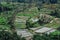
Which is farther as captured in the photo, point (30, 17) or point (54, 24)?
point (30, 17)

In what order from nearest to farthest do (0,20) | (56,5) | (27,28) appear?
(27,28), (0,20), (56,5)

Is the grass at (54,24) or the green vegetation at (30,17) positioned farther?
the grass at (54,24)

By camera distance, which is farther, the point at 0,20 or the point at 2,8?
the point at 2,8

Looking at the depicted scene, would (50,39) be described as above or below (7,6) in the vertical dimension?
above

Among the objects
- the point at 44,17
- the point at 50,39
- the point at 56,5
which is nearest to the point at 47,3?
the point at 56,5

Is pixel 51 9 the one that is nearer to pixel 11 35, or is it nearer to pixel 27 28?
pixel 27 28

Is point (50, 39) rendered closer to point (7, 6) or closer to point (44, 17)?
point (44, 17)

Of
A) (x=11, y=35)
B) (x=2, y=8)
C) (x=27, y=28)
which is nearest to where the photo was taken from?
(x=11, y=35)

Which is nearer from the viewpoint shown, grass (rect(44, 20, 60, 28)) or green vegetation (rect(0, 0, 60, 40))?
green vegetation (rect(0, 0, 60, 40))

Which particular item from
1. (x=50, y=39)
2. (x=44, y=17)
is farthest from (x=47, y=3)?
(x=50, y=39)
